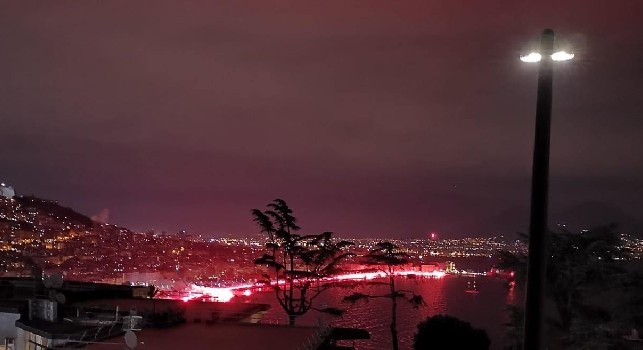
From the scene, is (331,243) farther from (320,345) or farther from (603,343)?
(320,345)

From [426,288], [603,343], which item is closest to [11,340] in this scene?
[603,343]

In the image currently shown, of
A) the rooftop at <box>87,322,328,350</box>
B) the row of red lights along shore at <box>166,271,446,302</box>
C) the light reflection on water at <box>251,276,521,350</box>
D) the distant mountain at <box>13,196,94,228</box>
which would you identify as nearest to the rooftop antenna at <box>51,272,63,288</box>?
the rooftop at <box>87,322,328,350</box>

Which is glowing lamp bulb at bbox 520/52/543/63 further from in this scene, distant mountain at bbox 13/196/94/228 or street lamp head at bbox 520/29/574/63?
distant mountain at bbox 13/196/94/228

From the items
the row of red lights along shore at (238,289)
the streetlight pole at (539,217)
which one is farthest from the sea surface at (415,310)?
the streetlight pole at (539,217)

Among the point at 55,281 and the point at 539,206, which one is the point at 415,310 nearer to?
the point at 55,281

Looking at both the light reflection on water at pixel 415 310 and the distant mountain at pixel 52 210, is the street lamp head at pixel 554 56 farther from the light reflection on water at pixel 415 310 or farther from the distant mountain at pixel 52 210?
the distant mountain at pixel 52 210
